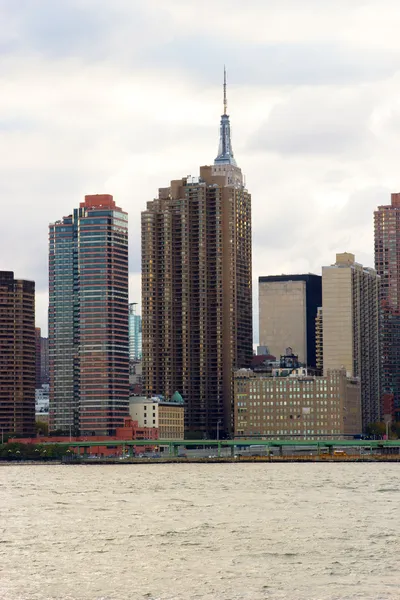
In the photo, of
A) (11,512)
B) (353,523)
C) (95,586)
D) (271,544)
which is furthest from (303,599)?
(11,512)

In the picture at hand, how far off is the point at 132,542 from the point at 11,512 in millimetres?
42999

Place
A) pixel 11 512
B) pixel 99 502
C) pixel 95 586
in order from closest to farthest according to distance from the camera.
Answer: pixel 95 586 → pixel 11 512 → pixel 99 502

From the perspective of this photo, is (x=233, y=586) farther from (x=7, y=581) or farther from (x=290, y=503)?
(x=290, y=503)

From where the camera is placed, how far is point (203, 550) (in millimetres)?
111812

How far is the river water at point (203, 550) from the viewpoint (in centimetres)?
9088

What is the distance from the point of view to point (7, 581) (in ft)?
311

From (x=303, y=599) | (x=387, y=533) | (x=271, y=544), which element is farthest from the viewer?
(x=387, y=533)

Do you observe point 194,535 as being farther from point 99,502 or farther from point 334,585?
point 99,502

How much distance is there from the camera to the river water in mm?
90875

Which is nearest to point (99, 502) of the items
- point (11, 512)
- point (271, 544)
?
point (11, 512)

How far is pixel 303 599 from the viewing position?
86500mm

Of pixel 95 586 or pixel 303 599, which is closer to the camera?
pixel 303 599

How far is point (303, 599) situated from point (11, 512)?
7748 cm

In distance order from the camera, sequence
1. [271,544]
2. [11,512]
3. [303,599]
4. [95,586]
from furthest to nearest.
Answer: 1. [11,512]
2. [271,544]
3. [95,586]
4. [303,599]
